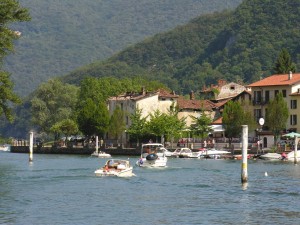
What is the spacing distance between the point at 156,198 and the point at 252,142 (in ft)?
279

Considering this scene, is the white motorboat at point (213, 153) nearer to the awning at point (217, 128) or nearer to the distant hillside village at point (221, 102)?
the distant hillside village at point (221, 102)

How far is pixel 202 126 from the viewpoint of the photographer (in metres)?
166

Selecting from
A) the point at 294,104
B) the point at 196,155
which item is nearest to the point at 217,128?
the point at 294,104

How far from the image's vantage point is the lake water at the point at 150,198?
5641 cm

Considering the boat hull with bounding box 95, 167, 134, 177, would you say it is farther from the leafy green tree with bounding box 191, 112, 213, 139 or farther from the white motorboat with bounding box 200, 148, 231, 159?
the leafy green tree with bounding box 191, 112, 213, 139

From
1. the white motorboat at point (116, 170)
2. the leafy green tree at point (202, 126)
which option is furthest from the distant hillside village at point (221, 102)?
the white motorboat at point (116, 170)

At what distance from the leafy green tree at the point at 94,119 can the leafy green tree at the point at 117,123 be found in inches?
71.1

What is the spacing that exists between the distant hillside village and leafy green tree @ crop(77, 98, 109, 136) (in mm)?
5388

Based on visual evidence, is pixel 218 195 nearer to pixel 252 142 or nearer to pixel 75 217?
pixel 75 217

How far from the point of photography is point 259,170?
337ft

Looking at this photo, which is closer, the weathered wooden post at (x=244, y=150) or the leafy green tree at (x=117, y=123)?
the weathered wooden post at (x=244, y=150)

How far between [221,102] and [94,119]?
1101 inches

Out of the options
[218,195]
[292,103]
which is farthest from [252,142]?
[218,195]

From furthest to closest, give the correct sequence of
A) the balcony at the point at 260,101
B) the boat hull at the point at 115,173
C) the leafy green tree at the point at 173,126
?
the leafy green tree at the point at 173,126 → the balcony at the point at 260,101 → the boat hull at the point at 115,173
